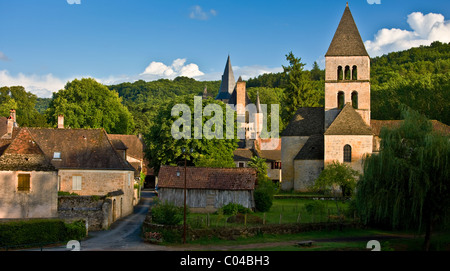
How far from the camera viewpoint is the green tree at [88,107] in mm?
68750

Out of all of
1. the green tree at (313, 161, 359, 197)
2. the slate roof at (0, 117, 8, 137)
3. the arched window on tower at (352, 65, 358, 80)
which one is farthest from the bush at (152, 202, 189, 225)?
the arched window on tower at (352, 65, 358, 80)

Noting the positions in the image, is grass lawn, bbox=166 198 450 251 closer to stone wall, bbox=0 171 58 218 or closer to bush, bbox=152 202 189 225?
bush, bbox=152 202 189 225

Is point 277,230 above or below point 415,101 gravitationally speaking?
below

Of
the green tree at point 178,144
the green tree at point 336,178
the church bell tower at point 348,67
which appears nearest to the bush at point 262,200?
the green tree at point 336,178

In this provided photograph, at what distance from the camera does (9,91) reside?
9475 centimetres

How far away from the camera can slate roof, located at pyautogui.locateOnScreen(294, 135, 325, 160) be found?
177ft

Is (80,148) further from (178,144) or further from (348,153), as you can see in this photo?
(348,153)

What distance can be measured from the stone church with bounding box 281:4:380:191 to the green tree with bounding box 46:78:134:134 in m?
27.8

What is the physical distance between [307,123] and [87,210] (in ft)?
97.5

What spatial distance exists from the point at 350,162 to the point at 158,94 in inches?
4879

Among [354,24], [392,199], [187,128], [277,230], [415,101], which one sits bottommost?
[277,230]
